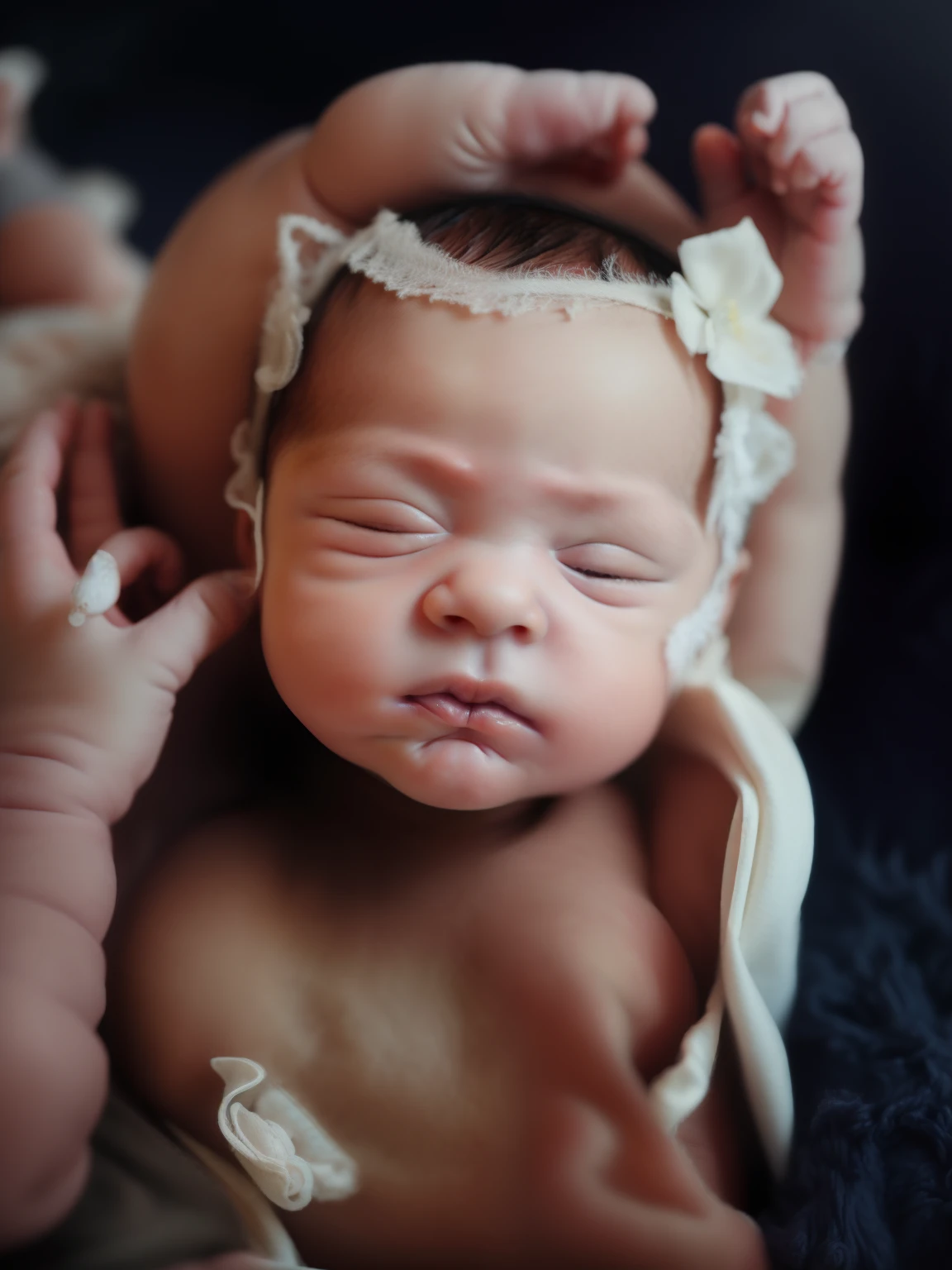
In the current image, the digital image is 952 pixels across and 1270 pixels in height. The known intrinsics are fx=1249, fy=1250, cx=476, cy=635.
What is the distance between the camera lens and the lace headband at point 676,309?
67cm

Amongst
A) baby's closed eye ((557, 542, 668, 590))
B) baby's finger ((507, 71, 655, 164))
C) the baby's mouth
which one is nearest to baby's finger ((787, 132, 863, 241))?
baby's finger ((507, 71, 655, 164))

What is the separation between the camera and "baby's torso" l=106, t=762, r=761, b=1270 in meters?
0.57

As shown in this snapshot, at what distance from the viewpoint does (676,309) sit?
673 mm

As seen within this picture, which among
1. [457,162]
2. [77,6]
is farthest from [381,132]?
[77,6]

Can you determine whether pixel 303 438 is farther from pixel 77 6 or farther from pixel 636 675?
pixel 77 6

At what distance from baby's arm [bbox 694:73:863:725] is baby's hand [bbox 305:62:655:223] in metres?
0.06

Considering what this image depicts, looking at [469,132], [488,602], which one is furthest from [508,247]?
[488,602]

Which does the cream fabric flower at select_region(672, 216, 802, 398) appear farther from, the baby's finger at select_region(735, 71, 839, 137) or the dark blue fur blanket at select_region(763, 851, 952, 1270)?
the dark blue fur blanket at select_region(763, 851, 952, 1270)

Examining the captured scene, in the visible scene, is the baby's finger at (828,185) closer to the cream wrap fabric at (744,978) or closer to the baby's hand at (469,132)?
the baby's hand at (469,132)

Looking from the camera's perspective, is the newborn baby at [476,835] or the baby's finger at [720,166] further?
the baby's finger at [720,166]

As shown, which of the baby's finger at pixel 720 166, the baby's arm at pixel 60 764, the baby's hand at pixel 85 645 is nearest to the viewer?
the baby's arm at pixel 60 764

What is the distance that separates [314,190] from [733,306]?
270 mm

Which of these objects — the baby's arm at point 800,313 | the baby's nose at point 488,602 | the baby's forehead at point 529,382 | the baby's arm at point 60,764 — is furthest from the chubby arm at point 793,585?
the baby's arm at point 60,764

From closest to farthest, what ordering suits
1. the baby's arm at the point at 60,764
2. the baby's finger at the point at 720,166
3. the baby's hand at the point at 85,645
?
the baby's arm at the point at 60,764 → the baby's hand at the point at 85,645 → the baby's finger at the point at 720,166
